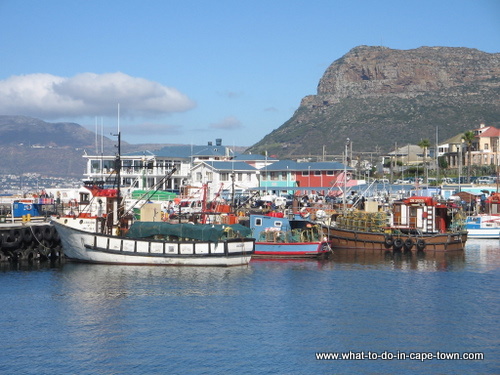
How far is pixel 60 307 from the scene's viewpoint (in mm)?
37094

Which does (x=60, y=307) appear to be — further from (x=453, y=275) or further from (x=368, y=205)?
(x=368, y=205)

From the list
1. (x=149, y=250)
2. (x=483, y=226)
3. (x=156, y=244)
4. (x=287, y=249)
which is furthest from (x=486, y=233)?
(x=149, y=250)

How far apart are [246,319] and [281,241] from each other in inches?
774

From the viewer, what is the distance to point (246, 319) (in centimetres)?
3516

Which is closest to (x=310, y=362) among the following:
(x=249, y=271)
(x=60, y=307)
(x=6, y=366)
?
(x=6, y=366)

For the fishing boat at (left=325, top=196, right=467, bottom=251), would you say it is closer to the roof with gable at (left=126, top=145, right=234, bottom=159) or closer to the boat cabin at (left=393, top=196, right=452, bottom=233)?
the boat cabin at (left=393, top=196, right=452, bottom=233)

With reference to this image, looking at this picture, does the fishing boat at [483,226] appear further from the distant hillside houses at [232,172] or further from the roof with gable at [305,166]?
the roof with gable at [305,166]

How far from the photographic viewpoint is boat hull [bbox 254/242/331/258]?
5397 cm

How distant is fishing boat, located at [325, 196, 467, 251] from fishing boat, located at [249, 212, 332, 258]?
→ 601cm

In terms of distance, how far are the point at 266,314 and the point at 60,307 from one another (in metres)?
10.8

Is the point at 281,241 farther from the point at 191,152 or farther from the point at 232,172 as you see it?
the point at 191,152

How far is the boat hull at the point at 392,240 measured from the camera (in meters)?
60.3

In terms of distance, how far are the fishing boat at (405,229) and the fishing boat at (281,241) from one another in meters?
6.01

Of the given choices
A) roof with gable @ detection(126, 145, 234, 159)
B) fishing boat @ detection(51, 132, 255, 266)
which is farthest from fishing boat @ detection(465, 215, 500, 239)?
roof with gable @ detection(126, 145, 234, 159)
